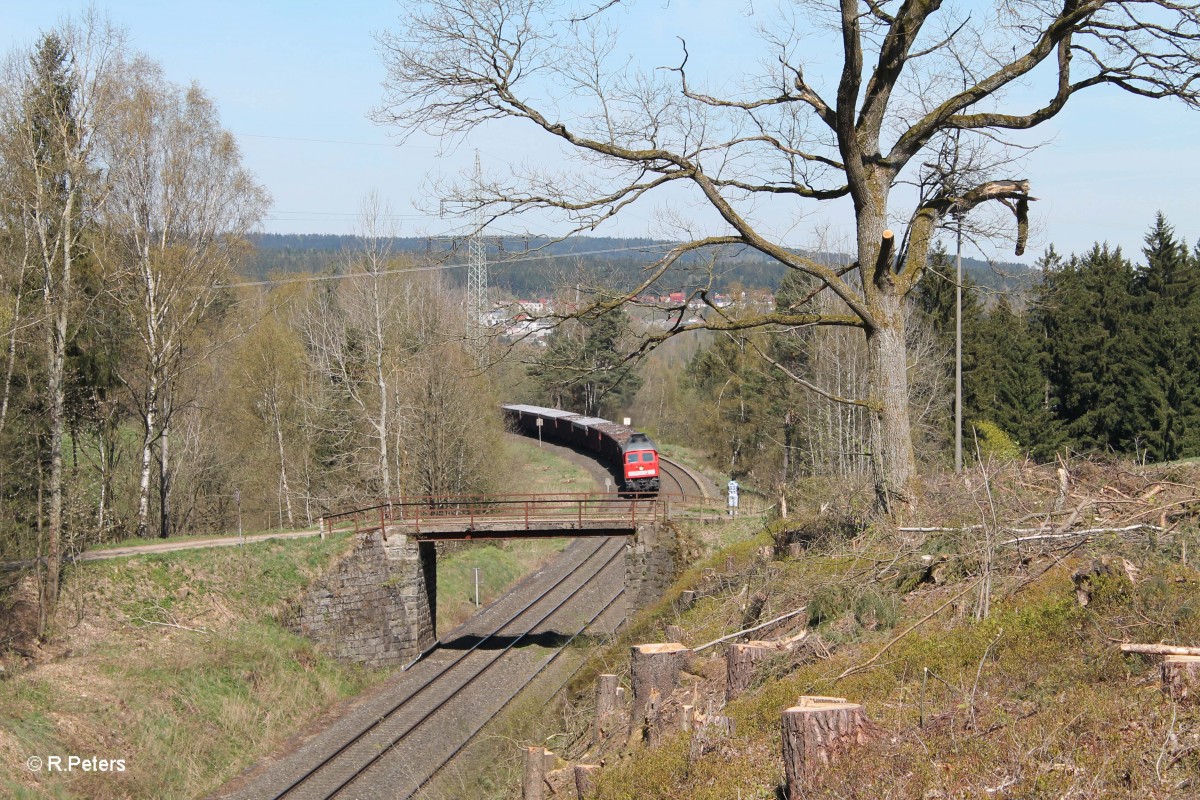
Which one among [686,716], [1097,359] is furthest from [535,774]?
[1097,359]

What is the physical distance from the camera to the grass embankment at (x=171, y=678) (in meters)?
16.3

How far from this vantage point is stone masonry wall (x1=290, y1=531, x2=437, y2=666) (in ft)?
78.7

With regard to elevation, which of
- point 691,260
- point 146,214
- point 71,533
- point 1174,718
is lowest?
point 71,533

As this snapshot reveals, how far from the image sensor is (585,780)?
7.46 meters

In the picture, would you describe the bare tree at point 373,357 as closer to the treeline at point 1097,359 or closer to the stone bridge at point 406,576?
the stone bridge at point 406,576

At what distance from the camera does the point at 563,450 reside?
177ft

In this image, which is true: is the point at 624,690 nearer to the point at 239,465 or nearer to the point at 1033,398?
the point at 1033,398

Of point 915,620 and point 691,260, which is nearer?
point 915,620

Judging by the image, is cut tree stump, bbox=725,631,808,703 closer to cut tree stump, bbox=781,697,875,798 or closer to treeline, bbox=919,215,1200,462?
cut tree stump, bbox=781,697,875,798

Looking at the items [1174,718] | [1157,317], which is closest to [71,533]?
[1174,718]

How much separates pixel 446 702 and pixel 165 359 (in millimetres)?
11564

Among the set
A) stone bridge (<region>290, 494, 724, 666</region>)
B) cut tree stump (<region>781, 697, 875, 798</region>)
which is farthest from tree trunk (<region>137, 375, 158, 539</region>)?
cut tree stump (<region>781, 697, 875, 798</region>)

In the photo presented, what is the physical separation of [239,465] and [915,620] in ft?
113

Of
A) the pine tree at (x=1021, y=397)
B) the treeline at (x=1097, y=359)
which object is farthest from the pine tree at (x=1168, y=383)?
the pine tree at (x=1021, y=397)
